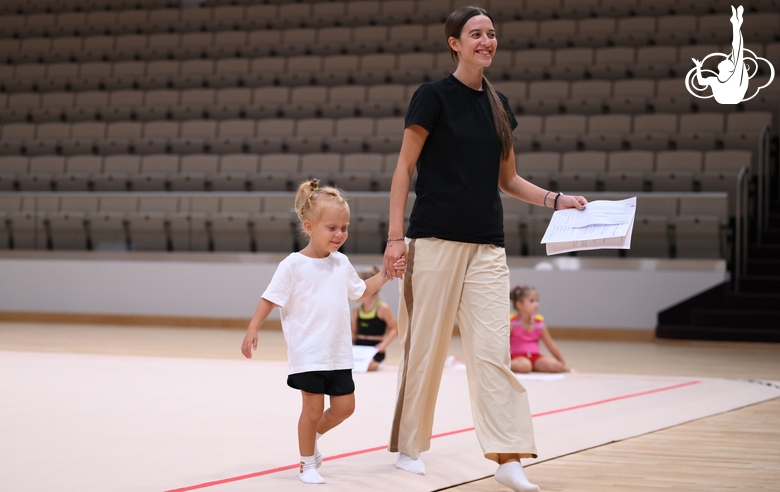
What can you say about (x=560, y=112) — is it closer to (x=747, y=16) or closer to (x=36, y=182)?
(x=747, y=16)

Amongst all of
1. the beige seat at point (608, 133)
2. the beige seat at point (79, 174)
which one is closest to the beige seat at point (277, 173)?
the beige seat at point (79, 174)

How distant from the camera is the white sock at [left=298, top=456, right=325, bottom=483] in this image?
2086 mm

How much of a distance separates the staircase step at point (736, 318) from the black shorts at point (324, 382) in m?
5.38

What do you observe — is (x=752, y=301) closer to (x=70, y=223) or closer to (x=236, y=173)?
(x=236, y=173)

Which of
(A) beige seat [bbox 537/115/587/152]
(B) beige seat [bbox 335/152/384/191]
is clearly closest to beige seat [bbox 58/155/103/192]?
(B) beige seat [bbox 335/152/384/191]

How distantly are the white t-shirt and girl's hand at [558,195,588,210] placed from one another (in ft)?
1.83

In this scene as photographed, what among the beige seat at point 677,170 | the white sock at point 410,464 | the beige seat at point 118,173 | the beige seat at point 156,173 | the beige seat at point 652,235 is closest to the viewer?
the white sock at point 410,464

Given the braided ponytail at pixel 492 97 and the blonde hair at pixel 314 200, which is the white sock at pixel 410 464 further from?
the braided ponytail at pixel 492 97

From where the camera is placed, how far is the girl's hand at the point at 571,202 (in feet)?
7.33

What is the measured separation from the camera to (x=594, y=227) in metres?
2.15

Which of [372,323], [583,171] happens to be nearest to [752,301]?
[583,171]

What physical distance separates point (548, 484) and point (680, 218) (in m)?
5.49

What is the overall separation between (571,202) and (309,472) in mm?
907

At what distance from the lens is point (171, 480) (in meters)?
2.06
